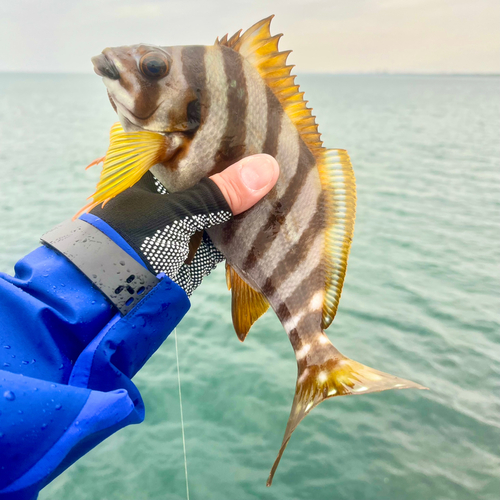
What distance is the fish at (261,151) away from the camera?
183 centimetres

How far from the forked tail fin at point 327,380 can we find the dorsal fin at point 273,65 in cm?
102

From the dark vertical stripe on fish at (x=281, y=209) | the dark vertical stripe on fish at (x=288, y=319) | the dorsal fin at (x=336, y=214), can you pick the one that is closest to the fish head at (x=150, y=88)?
the dark vertical stripe on fish at (x=281, y=209)

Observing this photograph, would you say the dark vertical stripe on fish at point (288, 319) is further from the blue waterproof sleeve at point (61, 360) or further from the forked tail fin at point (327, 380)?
the blue waterproof sleeve at point (61, 360)

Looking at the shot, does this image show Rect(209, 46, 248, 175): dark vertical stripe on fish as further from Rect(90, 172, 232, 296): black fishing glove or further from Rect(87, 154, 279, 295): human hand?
Rect(90, 172, 232, 296): black fishing glove

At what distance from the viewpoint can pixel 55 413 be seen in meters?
1.33

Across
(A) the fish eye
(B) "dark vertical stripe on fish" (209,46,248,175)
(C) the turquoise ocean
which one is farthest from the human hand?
(C) the turquoise ocean

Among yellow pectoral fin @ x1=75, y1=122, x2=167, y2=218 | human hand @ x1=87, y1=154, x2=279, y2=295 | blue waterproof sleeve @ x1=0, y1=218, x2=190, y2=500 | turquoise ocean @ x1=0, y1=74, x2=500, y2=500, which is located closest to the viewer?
blue waterproof sleeve @ x1=0, y1=218, x2=190, y2=500

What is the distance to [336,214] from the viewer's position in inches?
80.4

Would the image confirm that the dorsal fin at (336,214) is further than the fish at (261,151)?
Yes

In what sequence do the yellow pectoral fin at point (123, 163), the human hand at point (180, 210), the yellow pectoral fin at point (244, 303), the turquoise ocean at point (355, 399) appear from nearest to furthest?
the yellow pectoral fin at point (123, 163) < the human hand at point (180, 210) < the yellow pectoral fin at point (244, 303) < the turquoise ocean at point (355, 399)

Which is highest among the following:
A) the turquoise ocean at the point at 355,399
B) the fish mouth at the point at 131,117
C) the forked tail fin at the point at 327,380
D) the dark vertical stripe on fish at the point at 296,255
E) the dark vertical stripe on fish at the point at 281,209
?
the fish mouth at the point at 131,117

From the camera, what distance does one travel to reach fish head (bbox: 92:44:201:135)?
5.93 feet

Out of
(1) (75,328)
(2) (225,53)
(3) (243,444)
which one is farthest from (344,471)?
(2) (225,53)

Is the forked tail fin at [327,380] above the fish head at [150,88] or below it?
below
